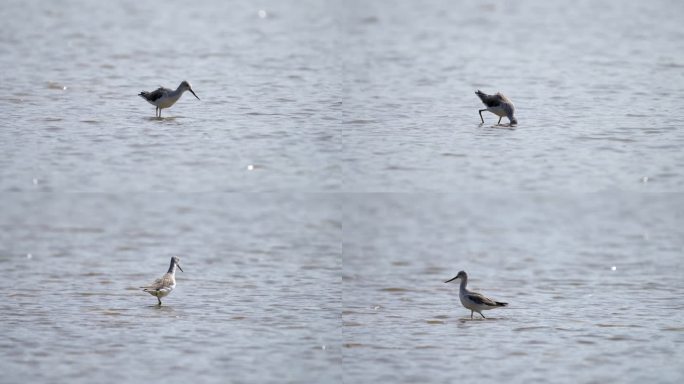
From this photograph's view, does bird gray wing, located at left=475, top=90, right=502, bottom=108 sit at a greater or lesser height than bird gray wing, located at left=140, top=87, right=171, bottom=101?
greater

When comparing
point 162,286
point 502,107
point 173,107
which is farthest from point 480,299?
point 173,107

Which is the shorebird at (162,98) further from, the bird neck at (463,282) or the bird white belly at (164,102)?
the bird neck at (463,282)

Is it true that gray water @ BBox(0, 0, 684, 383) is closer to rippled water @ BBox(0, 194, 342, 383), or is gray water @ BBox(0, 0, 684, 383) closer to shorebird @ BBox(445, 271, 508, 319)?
rippled water @ BBox(0, 194, 342, 383)

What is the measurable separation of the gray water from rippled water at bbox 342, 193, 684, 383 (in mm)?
39

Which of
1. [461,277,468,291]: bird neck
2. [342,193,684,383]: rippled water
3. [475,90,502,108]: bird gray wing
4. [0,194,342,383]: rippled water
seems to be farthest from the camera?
[475,90,502,108]: bird gray wing

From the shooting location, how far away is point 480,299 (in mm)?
10227

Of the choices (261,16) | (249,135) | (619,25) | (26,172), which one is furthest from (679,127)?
(261,16)

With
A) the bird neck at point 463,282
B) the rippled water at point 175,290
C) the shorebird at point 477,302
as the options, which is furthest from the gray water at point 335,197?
the bird neck at point 463,282

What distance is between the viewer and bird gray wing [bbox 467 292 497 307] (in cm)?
1023

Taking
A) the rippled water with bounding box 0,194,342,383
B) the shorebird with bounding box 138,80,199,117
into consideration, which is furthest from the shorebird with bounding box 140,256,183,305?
the shorebird with bounding box 138,80,199,117

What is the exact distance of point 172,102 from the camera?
10805 millimetres

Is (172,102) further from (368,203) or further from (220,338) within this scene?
(368,203)

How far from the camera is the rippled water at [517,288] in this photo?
8.74m

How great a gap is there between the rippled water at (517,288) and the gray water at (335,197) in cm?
4
